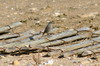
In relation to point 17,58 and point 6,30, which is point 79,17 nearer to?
point 6,30

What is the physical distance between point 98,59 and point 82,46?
1.22 ft

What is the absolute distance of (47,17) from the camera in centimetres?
685

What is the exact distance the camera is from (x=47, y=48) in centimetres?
499

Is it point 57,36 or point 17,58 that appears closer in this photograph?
point 17,58

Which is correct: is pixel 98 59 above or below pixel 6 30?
below

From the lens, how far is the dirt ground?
4.80 meters

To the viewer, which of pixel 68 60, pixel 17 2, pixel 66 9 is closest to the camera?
pixel 68 60

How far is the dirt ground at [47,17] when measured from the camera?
189 inches

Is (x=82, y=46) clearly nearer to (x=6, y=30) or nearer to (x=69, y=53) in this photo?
(x=69, y=53)

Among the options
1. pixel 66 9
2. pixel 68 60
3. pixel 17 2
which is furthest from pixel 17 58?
pixel 17 2

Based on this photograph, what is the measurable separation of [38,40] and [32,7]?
2855 mm

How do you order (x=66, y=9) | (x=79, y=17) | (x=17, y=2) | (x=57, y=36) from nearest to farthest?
1. (x=57, y=36)
2. (x=79, y=17)
3. (x=66, y=9)
4. (x=17, y=2)

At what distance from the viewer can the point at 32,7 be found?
7.89 m

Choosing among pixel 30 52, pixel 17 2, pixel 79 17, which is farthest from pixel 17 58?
pixel 17 2
